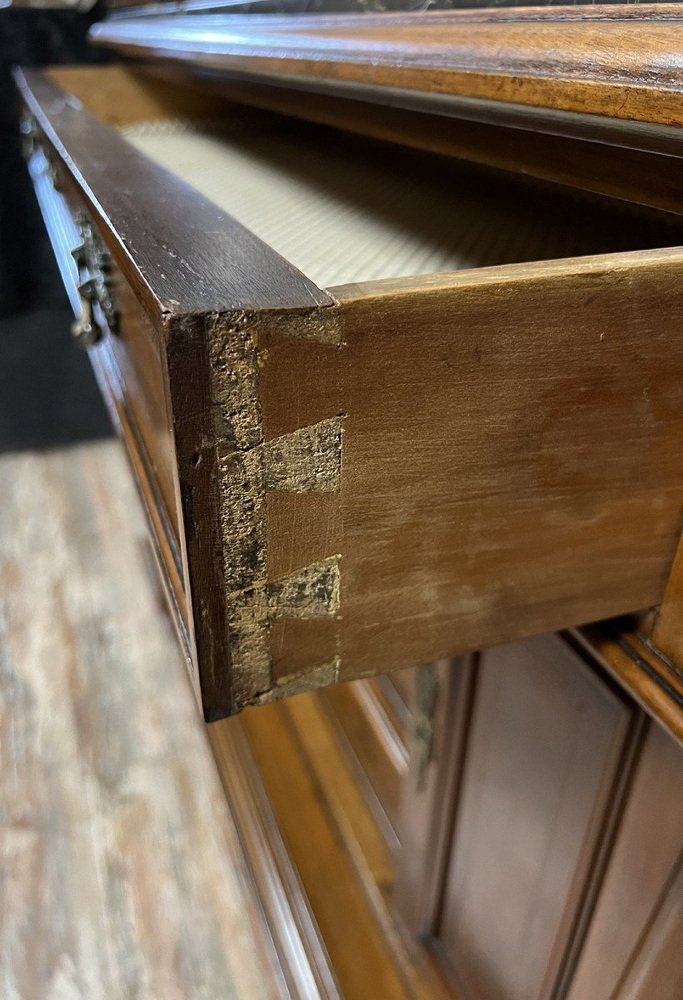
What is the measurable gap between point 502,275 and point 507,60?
0.11 meters

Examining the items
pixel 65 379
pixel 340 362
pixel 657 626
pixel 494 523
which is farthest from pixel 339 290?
pixel 65 379

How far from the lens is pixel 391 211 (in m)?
0.67

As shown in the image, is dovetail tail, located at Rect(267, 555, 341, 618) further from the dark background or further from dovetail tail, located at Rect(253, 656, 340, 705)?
the dark background

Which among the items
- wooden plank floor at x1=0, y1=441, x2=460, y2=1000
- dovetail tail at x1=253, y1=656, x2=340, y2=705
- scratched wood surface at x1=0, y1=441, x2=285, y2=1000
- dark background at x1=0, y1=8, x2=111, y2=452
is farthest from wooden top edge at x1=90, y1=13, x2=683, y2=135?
dark background at x1=0, y1=8, x2=111, y2=452

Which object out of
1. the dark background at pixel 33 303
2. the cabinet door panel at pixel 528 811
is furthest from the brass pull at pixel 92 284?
the dark background at pixel 33 303

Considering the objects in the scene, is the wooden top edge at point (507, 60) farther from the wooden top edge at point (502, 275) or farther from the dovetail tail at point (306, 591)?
the dovetail tail at point (306, 591)

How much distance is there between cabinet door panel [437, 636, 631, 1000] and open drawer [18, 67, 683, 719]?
0.20m

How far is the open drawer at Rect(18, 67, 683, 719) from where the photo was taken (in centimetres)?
28

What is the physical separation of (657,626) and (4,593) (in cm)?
153

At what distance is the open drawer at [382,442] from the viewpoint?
279 millimetres

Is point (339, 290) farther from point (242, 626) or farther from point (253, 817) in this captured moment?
point (253, 817)

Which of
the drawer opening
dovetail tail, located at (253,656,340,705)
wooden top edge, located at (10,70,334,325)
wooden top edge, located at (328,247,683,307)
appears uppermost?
wooden top edge, located at (328,247,683,307)

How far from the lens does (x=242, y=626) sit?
0.33 metres

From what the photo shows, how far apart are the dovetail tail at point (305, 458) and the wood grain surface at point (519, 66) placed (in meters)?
0.15
